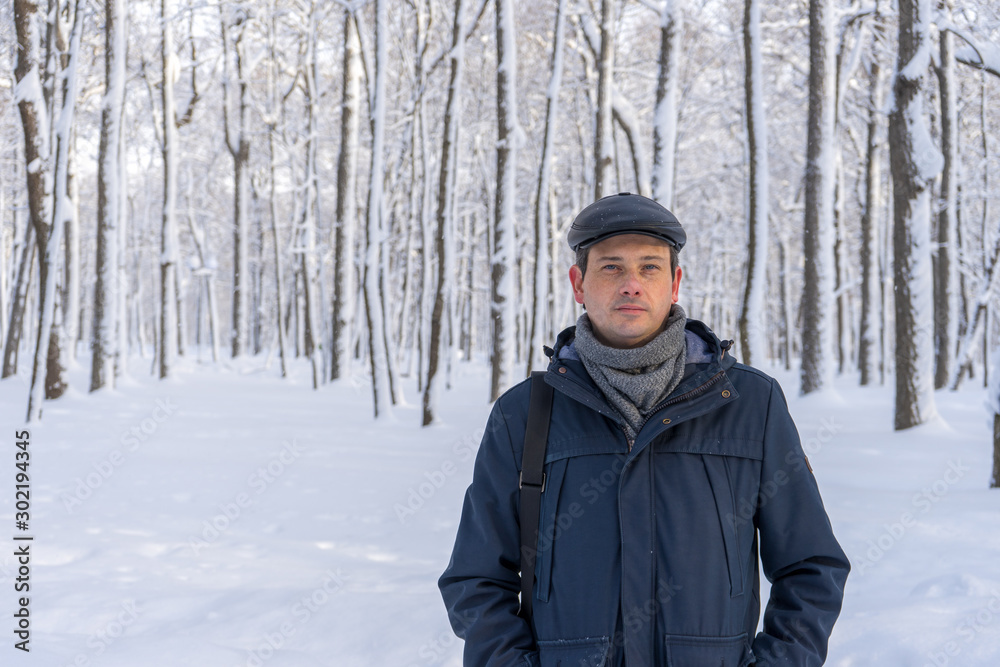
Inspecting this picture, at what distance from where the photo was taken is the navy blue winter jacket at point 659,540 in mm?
1645

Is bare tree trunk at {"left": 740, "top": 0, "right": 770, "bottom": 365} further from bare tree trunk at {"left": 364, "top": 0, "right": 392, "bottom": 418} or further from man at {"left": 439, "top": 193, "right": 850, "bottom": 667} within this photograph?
man at {"left": 439, "top": 193, "right": 850, "bottom": 667}

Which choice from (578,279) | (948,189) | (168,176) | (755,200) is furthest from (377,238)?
(948,189)

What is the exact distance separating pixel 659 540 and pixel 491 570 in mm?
409

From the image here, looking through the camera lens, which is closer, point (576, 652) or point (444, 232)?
point (576, 652)

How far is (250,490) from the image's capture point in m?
7.36

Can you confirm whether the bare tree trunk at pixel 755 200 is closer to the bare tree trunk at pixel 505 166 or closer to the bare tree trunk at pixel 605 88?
the bare tree trunk at pixel 605 88

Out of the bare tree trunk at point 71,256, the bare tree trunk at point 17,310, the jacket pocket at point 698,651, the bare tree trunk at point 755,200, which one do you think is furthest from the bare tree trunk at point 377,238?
the jacket pocket at point 698,651

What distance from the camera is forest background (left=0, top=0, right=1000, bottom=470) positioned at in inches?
386

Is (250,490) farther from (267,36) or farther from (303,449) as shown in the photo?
(267,36)

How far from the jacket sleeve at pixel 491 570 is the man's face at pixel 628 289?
37 centimetres

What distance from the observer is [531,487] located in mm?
1749

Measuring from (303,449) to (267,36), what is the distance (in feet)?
38.0

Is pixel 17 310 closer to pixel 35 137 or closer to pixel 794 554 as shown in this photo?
pixel 35 137

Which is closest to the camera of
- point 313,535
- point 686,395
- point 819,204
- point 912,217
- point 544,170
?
point 686,395
